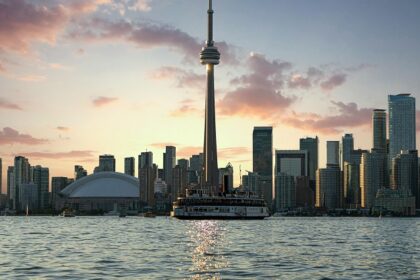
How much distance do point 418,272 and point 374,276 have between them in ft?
20.2

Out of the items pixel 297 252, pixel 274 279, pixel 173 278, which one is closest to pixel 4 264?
pixel 173 278

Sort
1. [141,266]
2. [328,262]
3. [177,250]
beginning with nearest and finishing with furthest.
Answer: [141,266]
[328,262]
[177,250]

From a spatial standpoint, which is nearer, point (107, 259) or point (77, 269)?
point (77, 269)

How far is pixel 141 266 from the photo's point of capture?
7188cm

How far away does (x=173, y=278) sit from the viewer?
61.9 meters

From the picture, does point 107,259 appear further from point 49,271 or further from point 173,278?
point 173,278

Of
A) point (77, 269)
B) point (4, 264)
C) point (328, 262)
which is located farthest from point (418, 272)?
point (4, 264)

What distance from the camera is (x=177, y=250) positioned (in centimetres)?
9519

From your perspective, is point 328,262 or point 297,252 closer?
point 328,262

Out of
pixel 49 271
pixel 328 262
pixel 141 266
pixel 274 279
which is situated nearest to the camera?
pixel 274 279

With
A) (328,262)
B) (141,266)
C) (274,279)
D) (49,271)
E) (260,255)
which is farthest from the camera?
(260,255)

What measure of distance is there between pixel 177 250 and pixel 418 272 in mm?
35866

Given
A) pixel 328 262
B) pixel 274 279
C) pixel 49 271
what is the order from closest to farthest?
pixel 274 279, pixel 49 271, pixel 328 262

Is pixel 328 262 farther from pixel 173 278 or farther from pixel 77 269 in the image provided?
pixel 77 269
